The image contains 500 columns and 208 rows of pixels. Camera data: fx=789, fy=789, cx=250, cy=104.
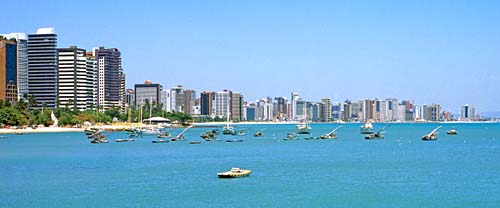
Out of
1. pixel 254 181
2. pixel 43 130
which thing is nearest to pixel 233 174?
pixel 254 181

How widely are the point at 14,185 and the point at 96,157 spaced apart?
28469 mm

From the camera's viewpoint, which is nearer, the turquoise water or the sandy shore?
the turquoise water

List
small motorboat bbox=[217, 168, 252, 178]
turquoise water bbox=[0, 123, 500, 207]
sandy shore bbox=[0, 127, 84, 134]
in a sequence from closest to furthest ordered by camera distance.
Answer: turquoise water bbox=[0, 123, 500, 207] → small motorboat bbox=[217, 168, 252, 178] → sandy shore bbox=[0, 127, 84, 134]

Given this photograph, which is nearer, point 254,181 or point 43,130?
point 254,181

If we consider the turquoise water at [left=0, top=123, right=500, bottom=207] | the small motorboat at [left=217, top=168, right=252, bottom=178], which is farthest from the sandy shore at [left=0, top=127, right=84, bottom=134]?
the small motorboat at [left=217, top=168, right=252, bottom=178]

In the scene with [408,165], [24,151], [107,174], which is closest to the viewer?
[107,174]

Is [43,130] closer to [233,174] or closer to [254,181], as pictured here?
[233,174]

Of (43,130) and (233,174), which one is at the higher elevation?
(43,130)

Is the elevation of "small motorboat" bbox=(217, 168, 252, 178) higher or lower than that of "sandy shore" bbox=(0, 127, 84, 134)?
lower

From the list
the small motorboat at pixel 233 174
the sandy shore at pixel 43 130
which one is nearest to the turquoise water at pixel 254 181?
the small motorboat at pixel 233 174

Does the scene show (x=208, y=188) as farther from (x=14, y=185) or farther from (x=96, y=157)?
(x=96, y=157)

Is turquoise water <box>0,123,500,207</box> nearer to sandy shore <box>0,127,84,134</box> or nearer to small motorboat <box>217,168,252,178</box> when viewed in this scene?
small motorboat <box>217,168,252,178</box>

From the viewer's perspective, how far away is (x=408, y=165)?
221 feet

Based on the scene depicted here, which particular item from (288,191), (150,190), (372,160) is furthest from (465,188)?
(372,160)
